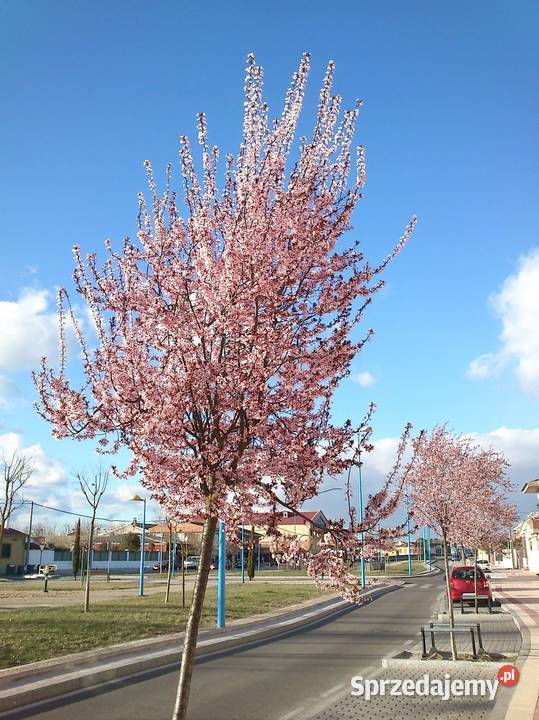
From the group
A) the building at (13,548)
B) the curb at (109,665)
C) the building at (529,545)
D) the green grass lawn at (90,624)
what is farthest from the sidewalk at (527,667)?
the building at (13,548)

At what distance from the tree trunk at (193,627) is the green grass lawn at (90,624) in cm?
856

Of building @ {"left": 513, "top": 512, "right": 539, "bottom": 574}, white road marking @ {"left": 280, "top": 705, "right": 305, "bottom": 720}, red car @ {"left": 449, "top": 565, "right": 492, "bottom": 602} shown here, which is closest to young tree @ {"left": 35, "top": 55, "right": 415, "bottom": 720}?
white road marking @ {"left": 280, "top": 705, "right": 305, "bottom": 720}

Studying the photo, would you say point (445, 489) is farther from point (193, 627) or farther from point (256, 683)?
point (193, 627)

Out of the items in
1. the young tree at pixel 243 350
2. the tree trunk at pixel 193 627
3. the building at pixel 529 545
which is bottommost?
the building at pixel 529 545

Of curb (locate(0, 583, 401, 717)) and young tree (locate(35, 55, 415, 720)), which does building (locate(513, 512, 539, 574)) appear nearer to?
curb (locate(0, 583, 401, 717))

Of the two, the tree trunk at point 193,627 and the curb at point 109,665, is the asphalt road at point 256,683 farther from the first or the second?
the tree trunk at point 193,627

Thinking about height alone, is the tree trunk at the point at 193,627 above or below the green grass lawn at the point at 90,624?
above

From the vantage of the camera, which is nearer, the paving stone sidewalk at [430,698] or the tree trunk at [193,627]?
the tree trunk at [193,627]

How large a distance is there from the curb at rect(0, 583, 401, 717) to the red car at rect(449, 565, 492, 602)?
10343mm

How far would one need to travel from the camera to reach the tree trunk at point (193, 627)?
4.27m

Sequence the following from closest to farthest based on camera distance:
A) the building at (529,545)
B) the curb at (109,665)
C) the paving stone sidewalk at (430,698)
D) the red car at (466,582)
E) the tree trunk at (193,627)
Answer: the tree trunk at (193,627)
the paving stone sidewalk at (430,698)
the curb at (109,665)
the red car at (466,582)
the building at (529,545)

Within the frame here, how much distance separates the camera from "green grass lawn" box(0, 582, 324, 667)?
1304 centimetres

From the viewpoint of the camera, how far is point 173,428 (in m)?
4.61

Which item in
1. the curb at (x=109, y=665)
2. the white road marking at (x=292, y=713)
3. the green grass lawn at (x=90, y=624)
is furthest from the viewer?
the green grass lawn at (x=90, y=624)
